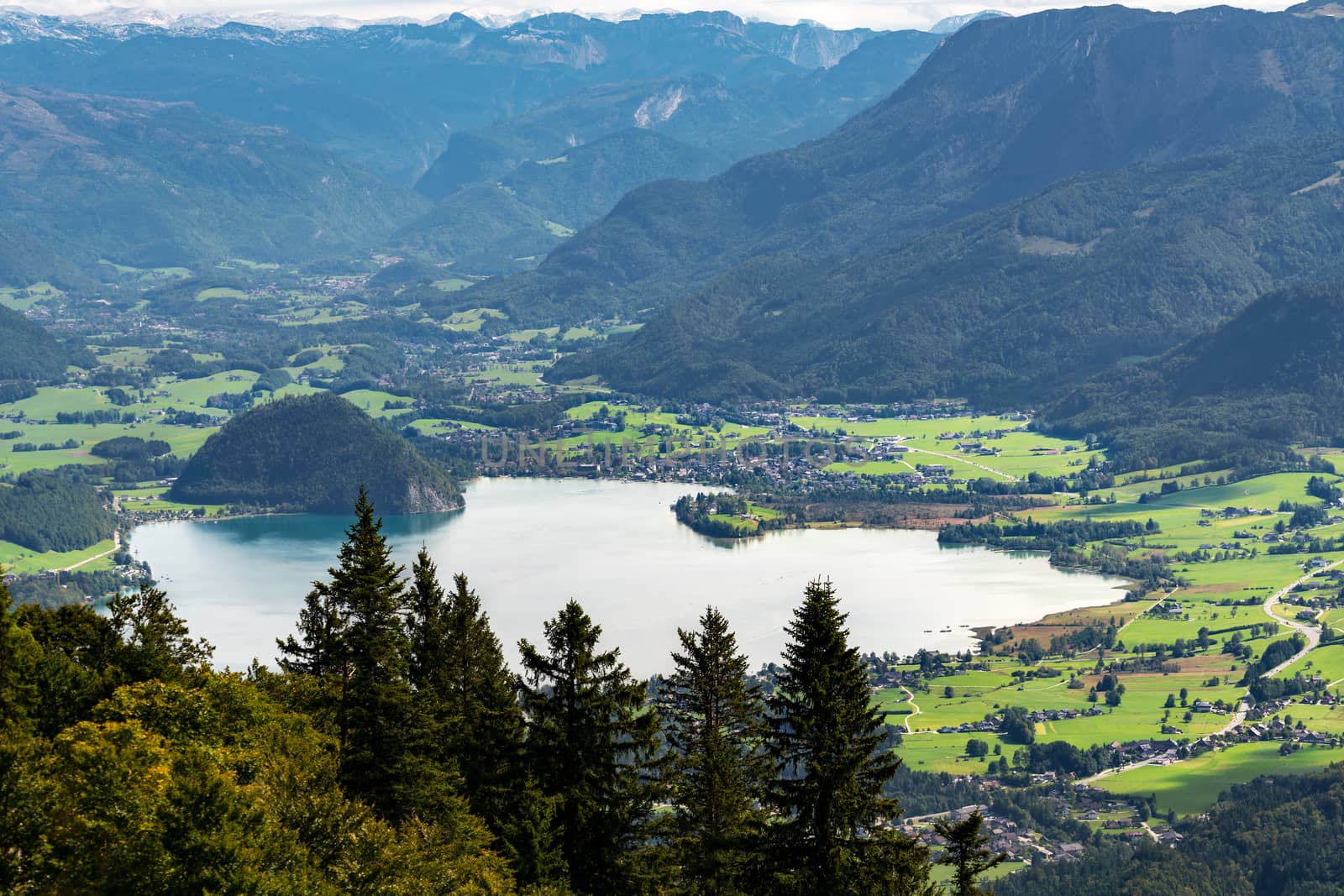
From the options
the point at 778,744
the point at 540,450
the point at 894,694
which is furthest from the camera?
the point at 540,450

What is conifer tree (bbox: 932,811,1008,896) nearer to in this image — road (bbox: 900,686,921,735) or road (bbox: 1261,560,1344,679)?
road (bbox: 900,686,921,735)

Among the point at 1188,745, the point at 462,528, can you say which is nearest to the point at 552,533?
the point at 462,528

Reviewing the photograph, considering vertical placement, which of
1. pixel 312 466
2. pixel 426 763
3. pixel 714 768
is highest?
pixel 312 466

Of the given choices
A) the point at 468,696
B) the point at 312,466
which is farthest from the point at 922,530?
the point at 468,696

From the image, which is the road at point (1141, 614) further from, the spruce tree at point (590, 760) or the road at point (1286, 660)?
the spruce tree at point (590, 760)

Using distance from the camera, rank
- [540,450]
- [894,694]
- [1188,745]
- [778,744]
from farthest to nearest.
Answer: [540,450], [894,694], [1188,745], [778,744]

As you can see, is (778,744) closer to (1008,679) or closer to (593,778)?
(593,778)

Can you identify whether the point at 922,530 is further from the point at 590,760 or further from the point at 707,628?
the point at 707,628
